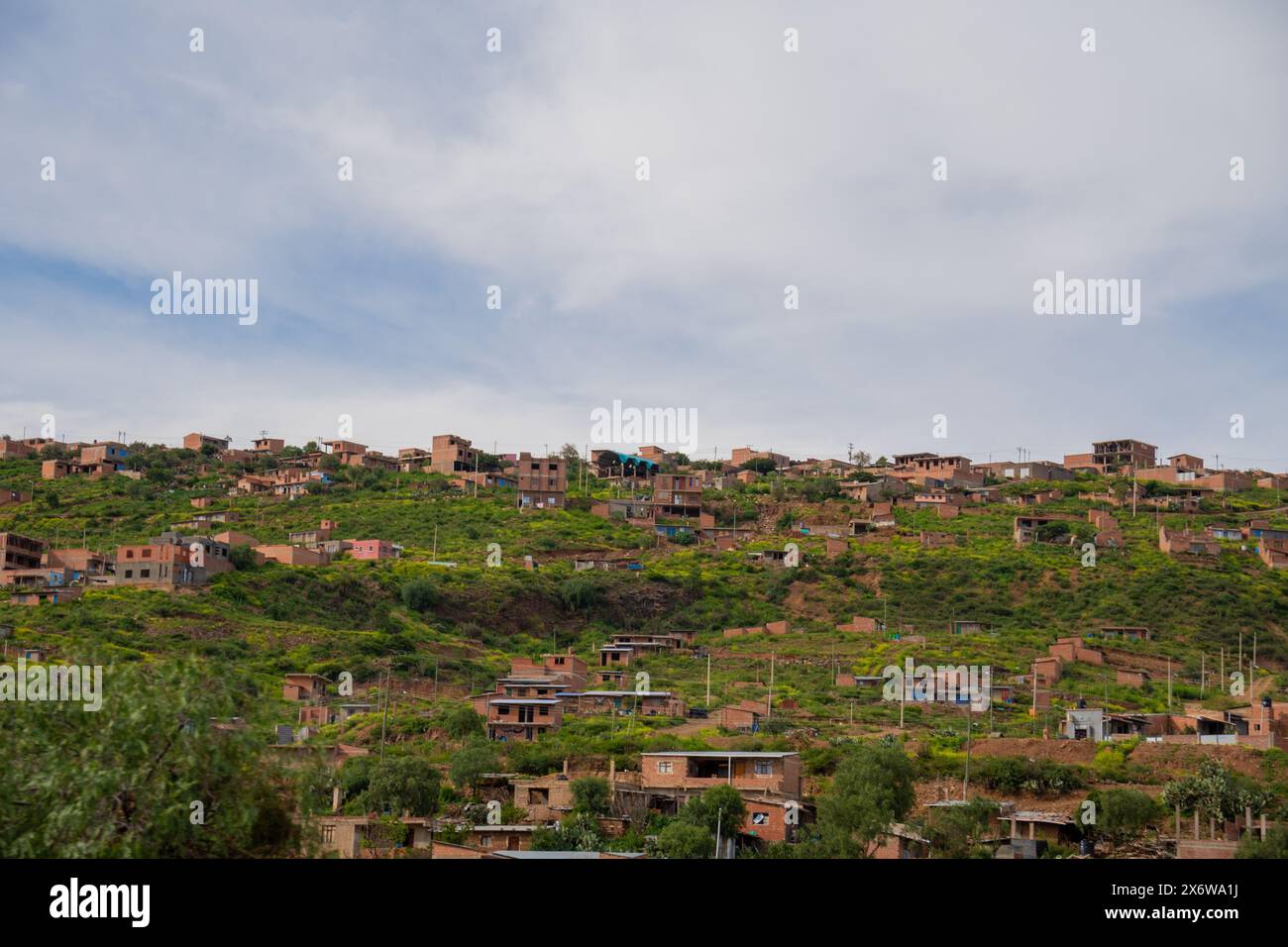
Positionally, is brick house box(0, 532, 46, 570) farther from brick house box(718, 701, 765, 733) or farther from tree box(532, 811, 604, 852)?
tree box(532, 811, 604, 852)

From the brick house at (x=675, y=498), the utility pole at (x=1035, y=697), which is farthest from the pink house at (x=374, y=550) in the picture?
the utility pole at (x=1035, y=697)

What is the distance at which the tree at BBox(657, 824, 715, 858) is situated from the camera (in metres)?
24.5

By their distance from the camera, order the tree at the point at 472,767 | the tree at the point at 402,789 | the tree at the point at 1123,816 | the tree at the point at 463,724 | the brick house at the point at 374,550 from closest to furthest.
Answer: the tree at the point at 1123,816 < the tree at the point at 402,789 < the tree at the point at 472,767 < the tree at the point at 463,724 < the brick house at the point at 374,550

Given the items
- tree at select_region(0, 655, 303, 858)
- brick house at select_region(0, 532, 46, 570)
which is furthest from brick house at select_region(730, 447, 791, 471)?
tree at select_region(0, 655, 303, 858)

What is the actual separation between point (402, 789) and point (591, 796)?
13.1 feet

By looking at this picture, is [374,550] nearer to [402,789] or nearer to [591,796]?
[402,789]

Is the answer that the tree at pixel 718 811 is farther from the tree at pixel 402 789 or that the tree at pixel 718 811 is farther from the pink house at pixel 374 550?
the pink house at pixel 374 550

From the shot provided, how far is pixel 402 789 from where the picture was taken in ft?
94.7

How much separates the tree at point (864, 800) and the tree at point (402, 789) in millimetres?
8311

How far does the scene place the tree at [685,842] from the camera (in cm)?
2452

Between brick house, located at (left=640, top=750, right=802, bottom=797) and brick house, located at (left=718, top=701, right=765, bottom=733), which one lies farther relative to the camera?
brick house, located at (left=718, top=701, right=765, bottom=733)

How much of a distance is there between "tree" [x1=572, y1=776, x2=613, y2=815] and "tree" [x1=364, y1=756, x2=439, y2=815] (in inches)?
119

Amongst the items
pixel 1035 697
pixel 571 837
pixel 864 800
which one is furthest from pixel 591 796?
pixel 1035 697
